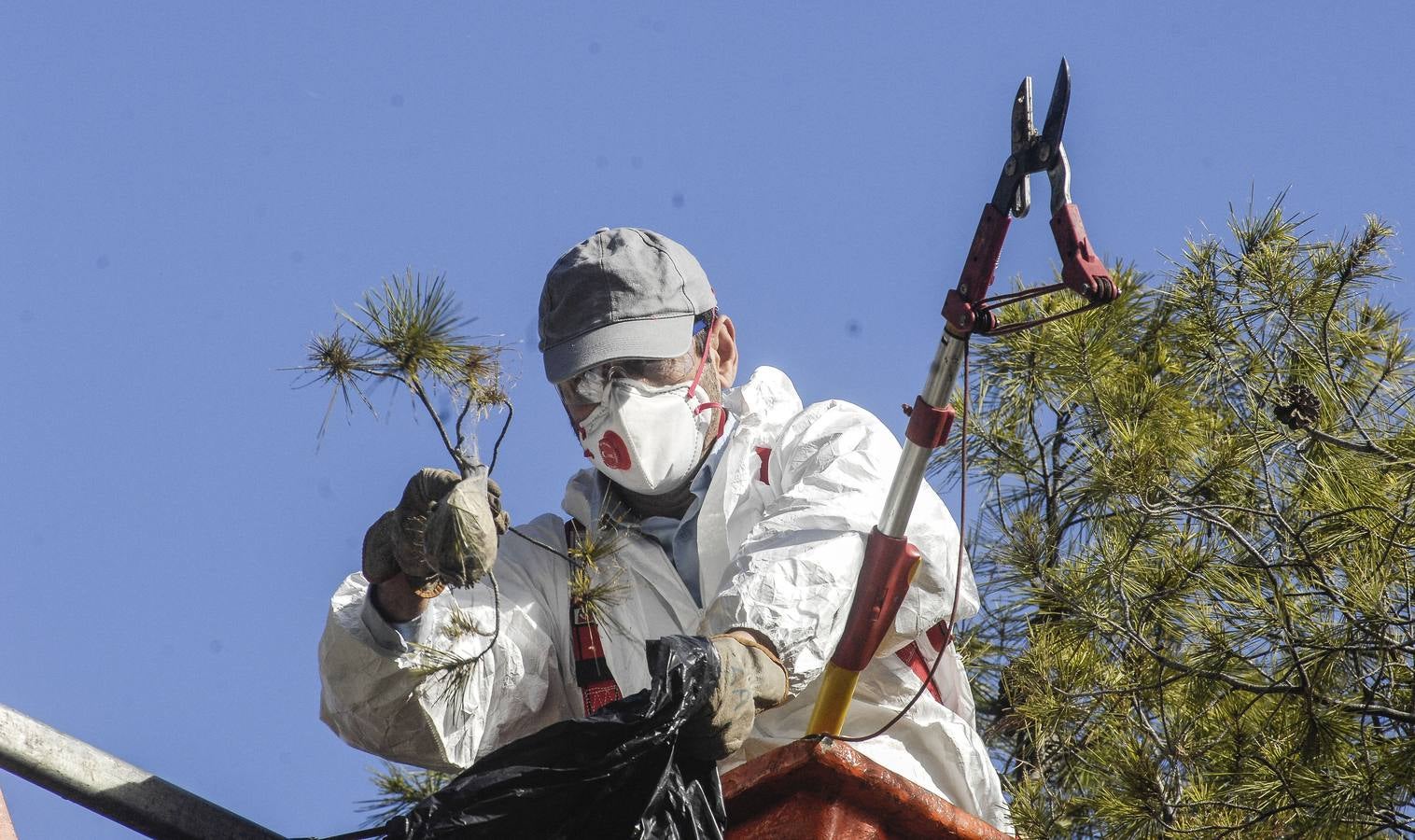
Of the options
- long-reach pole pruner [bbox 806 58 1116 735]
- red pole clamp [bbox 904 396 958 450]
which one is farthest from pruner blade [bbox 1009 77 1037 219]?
red pole clamp [bbox 904 396 958 450]

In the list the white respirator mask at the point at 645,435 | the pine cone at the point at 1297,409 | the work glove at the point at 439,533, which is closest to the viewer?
the work glove at the point at 439,533

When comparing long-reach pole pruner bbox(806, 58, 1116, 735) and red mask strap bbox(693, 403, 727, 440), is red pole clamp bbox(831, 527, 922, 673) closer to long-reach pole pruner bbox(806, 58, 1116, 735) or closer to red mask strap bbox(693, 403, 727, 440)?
long-reach pole pruner bbox(806, 58, 1116, 735)

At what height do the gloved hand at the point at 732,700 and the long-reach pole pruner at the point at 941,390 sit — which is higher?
the long-reach pole pruner at the point at 941,390

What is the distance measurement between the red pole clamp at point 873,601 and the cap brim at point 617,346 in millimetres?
797

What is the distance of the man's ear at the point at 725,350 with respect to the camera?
4176 mm

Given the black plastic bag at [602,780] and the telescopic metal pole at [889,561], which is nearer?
the black plastic bag at [602,780]

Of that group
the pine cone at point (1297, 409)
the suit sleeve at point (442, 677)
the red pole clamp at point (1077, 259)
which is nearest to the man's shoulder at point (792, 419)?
the suit sleeve at point (442, 677)

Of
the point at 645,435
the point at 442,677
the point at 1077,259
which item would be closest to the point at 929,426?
the point at 1077,259

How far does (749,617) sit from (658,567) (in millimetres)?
725

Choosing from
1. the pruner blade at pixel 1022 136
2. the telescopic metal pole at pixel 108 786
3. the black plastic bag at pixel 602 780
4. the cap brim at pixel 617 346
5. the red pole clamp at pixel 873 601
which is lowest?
the black plastic bag at pixel 602 780

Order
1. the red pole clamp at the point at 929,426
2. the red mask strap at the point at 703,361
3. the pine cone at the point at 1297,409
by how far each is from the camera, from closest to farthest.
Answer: the red pole clamp at the point at 929,426 → the red mask strap at the point at 703,361 → the pine cone at the point at 1297,409

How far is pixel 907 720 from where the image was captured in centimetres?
354

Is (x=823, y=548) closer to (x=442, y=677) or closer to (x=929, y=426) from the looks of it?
(x=929, y=426)

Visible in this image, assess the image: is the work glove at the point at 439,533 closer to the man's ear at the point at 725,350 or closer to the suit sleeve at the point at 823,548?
the suit sleeve at the point at 823,548
